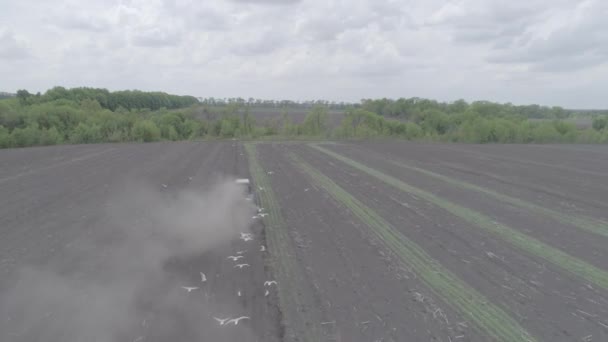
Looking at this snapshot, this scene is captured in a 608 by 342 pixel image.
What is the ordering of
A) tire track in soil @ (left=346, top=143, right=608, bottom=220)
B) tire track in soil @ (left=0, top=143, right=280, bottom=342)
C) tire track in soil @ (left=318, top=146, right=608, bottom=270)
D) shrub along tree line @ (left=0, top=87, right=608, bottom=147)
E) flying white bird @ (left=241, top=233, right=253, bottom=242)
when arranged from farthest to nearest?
shrub along tree line @ (left=0, top=87, right=608, bottom=147), tire track in soil @ (left=346, top=143, right=608, bottom=220), tire track in soil @ (left=318, top=146, right=608, bottom=270), flying white bird @ (left=241, top=233, right=253, bottom=242), tire track in soil @ (left=0, top=143, right=280, bottom=342)

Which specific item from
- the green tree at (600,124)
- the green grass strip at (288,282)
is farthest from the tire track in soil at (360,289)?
the green tree at (600,124)

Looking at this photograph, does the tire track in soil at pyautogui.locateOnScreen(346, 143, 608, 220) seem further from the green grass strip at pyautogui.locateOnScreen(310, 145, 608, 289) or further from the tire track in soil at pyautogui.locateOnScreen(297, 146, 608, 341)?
the tire track in soil at pyautogui.locateOnScreen(297, 146, 608, 341)

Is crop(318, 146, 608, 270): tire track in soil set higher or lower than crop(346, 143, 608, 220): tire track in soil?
higher

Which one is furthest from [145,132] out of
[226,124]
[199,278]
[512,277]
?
[512,277]

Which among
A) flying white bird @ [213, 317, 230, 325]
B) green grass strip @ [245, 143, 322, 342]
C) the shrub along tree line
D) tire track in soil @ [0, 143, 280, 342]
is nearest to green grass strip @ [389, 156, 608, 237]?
green grass strip @ [245, 143, 322, 342]

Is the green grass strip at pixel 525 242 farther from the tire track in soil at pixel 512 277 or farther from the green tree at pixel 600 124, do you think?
the green tree at pixel 600 124

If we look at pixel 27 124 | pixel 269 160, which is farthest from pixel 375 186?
pixel 27 124
